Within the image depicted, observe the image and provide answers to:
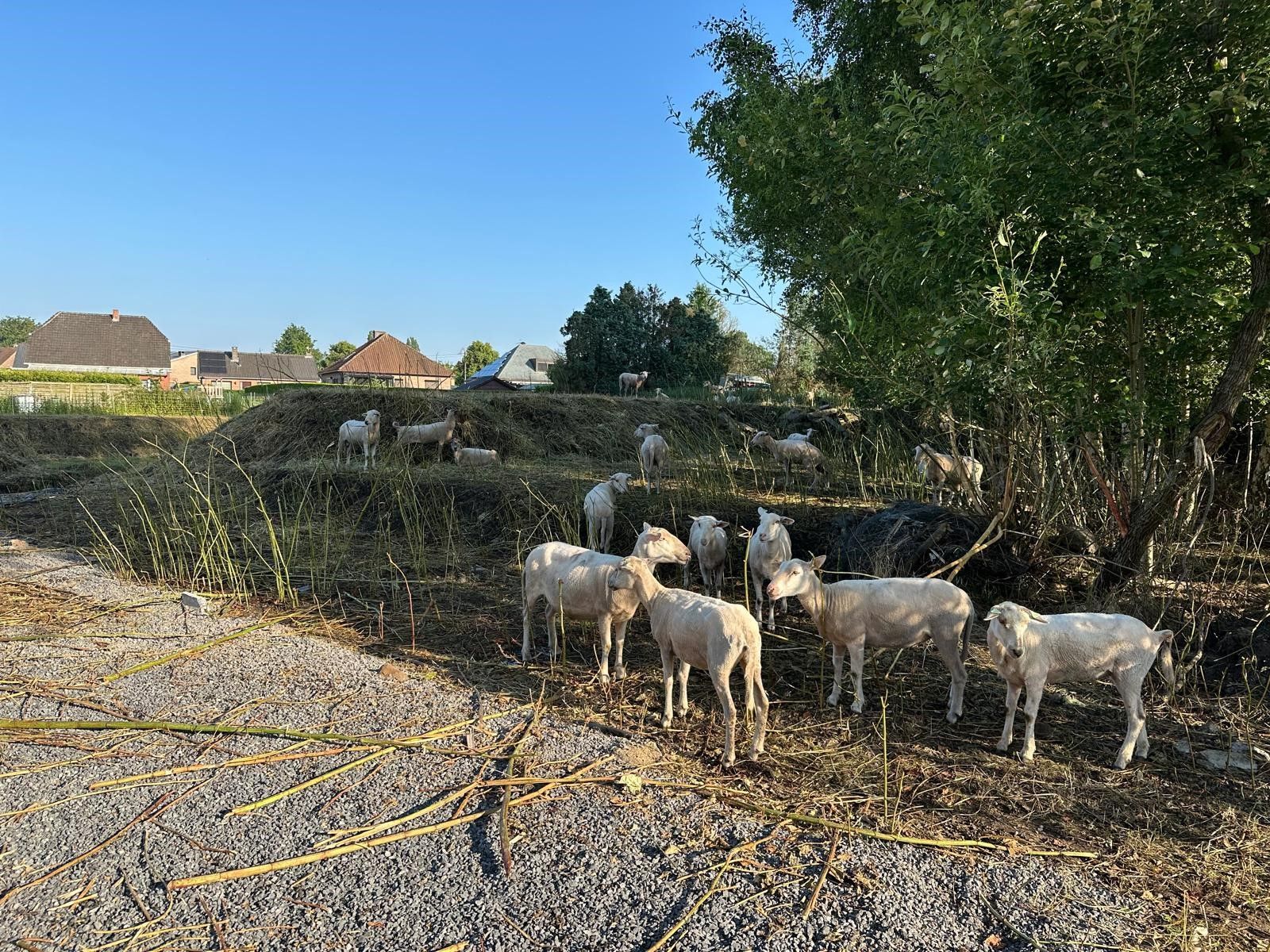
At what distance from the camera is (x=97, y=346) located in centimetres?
5688

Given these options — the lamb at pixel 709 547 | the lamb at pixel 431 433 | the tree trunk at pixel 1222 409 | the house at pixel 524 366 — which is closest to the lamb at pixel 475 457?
the lamb at pixel 431 433

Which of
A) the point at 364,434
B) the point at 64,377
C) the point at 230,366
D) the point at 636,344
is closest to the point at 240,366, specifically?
the point at 230,366

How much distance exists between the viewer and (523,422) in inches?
640

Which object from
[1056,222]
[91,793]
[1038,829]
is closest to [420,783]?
[91,793]

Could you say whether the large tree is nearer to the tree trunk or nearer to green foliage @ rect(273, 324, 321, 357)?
the tree trunk

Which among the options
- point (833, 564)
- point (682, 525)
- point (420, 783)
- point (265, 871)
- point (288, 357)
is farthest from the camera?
point (288, 357)

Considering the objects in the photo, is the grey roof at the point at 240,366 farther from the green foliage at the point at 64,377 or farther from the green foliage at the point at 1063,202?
the green foliage at the point at 1063,202

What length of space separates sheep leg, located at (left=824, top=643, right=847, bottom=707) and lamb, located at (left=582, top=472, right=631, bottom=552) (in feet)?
11.0

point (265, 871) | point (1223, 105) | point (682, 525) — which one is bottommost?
point (265, 871)

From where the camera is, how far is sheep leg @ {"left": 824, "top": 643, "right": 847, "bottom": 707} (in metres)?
5.01

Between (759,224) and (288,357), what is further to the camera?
(288,357)

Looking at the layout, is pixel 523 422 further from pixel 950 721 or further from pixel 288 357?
pixel 288 357

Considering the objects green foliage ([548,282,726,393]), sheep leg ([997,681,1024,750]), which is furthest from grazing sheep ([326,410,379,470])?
green foliage ([548,282,726,393])

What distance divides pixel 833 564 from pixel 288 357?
280 ft
